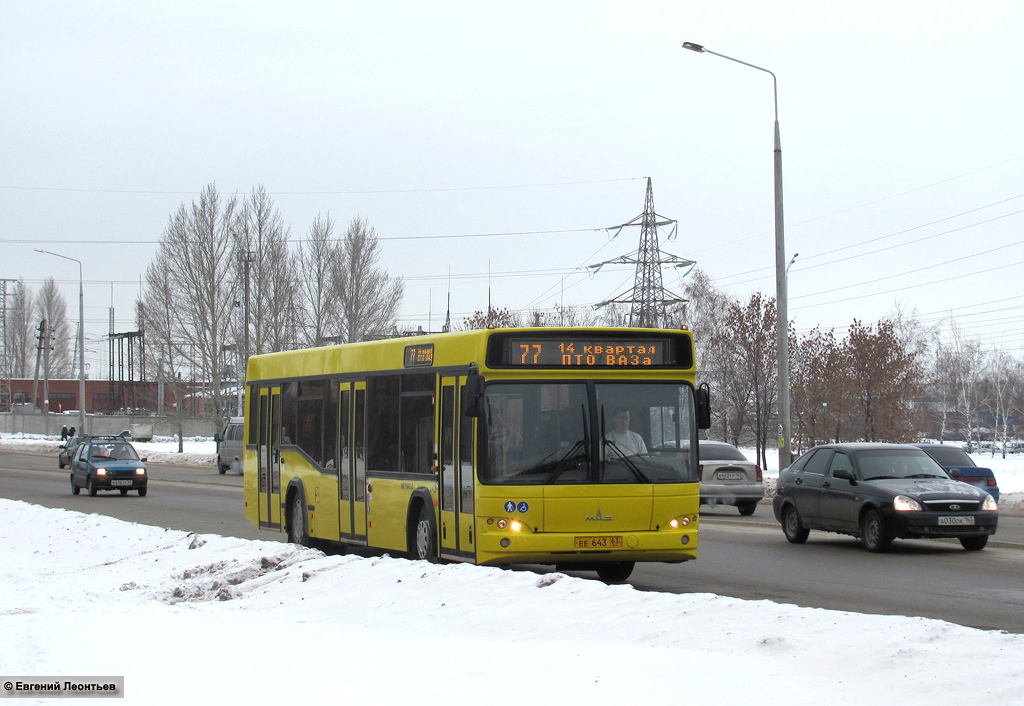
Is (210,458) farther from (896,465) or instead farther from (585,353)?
(585,353)

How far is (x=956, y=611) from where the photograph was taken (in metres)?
10.8

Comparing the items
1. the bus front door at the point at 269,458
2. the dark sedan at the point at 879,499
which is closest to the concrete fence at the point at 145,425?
the bus front door at the point at 269,458

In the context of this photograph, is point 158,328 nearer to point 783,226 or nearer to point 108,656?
point 783,226

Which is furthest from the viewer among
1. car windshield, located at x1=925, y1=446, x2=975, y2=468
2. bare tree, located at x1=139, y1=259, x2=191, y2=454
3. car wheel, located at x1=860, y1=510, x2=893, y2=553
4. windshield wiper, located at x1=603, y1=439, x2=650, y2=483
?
bare tree, located at x1=139, y1=259, x2=191, y2=454

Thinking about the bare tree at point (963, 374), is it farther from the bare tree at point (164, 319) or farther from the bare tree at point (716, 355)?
the bare tree at point (164, 319)

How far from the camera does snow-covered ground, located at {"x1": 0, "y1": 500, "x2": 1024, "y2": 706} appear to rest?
639 cm

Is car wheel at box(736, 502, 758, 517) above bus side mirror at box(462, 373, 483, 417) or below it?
below

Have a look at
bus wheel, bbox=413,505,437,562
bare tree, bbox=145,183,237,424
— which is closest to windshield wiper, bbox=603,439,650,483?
bus wheel, bbox=413,505,437,562

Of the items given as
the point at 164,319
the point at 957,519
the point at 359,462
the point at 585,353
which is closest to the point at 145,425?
the point at 164,319

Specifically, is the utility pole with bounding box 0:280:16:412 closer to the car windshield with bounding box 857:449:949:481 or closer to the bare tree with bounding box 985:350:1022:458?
the bare tree with bounding box 985:350:1022:458

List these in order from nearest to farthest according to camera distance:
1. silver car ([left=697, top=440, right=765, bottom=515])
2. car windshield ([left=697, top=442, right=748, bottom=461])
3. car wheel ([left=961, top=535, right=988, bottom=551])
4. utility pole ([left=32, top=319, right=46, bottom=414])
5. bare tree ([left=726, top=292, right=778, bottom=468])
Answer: car wheel ([left=961, top=535, right=988, bottom=551])
silver car ([left=697, top=440, right=765, bottom=515])
car windshield ([left=697, top=442, right=748, bottom=461])
bare tree ([left=726, top=292, right=778, bottom=468])
utility pole ([left=32, top=319, right=46, bottom=414])

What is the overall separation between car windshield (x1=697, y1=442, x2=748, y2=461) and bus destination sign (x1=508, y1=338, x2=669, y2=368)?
513 inches

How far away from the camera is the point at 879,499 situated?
16.4 m

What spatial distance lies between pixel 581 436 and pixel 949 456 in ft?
42.0
